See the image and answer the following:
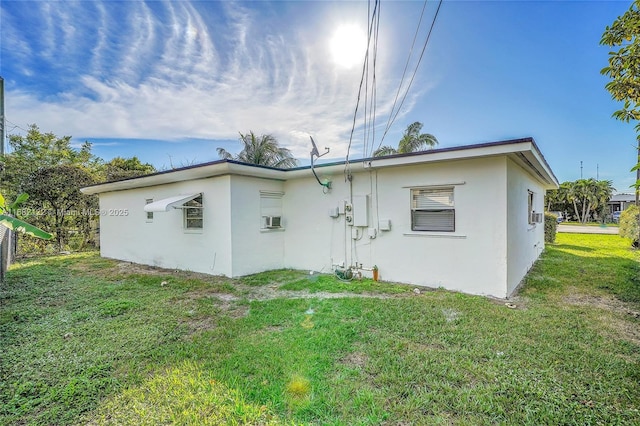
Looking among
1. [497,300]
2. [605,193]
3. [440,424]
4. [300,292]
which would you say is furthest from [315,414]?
[605,193]

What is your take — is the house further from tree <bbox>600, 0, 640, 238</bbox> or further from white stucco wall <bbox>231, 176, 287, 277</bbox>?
tree <bbox>600, 0, 640, 238</bbox>

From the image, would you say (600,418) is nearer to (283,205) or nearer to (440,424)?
(440,424)

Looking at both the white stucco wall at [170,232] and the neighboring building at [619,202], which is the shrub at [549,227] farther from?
the neighboring building at [619,202]

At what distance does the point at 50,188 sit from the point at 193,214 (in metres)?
11.6

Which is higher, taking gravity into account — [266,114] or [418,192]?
[266,114]

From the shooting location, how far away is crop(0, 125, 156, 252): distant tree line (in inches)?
629

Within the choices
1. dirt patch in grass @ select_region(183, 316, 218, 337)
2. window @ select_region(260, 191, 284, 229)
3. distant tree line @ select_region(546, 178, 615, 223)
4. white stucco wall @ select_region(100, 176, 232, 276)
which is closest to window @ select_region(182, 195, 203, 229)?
white stucco wall @ select_region(100, 176, 232, 276)

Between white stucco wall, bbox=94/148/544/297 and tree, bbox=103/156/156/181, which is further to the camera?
tree, bbox=103/156/156/181

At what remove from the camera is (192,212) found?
11180 mm

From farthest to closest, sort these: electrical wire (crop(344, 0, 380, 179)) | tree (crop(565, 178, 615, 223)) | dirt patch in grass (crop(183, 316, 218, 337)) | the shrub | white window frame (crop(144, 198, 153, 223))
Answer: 1. tree (crop(565, 178, 615, 223))
2. the shrub
3. white window frame (crop(144, 198, 153, 223))
4. electrical wire (crop(344, 0, 380, 179))
5. dirt patch in grass (crop(183, 316, 218, 337))

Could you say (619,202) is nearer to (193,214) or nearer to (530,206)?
(530,206)

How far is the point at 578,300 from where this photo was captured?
23.3 ft

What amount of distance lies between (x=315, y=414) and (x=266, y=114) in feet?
46.7

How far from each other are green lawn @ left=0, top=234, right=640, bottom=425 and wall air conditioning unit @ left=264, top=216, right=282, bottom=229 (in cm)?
338
